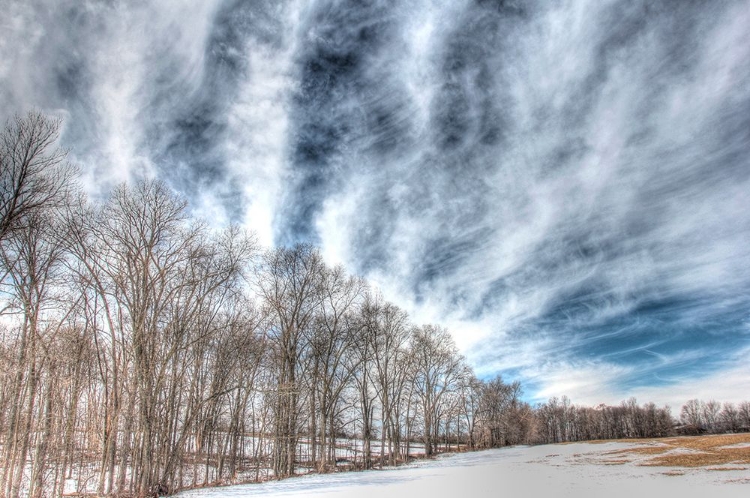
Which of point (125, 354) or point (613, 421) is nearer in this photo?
point (125, 354)

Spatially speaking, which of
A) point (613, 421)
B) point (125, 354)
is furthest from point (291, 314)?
point (613, 421)

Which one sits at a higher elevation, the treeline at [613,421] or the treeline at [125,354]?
the treeline at [125,354]

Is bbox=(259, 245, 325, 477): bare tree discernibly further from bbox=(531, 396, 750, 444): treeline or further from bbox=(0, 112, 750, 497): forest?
bbox=(531, 396, 750, 444): treeline

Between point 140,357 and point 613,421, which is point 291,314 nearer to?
point 140,357

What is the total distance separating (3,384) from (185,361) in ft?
24.1

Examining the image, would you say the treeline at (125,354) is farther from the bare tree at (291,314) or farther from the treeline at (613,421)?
the treeline at (613,421)

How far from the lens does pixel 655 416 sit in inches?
3391

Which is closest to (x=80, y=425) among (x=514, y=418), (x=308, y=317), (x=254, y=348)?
(x=254, y=348)

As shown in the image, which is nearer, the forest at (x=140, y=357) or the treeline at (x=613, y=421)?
the forest at (x=140, y=357)

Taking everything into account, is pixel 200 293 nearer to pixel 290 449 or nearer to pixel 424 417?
pixel 290 449

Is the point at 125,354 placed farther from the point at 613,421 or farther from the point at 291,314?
the point at 613,421

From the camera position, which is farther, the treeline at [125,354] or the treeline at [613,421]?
the treeline at [613,421]

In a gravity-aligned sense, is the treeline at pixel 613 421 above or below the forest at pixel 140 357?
below

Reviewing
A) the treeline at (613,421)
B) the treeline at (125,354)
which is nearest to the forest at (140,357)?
the treeline at (125,354)
